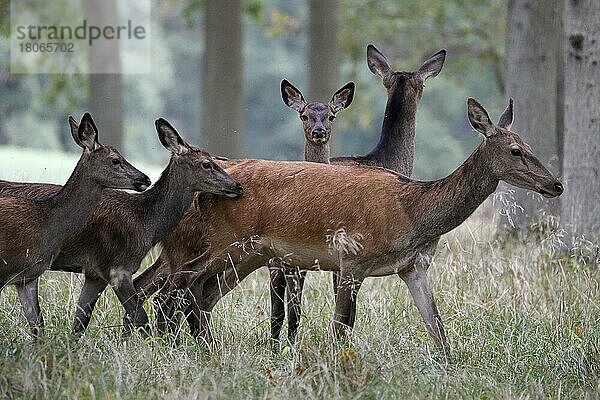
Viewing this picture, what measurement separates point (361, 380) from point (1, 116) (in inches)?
1227

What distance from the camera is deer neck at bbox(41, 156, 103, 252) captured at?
7223mm

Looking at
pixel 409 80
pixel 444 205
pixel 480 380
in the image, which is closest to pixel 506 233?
pixel 409 80

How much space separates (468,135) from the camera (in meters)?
36.8

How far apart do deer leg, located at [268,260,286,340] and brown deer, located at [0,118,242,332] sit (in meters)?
0.71

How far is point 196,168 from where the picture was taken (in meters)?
7.77

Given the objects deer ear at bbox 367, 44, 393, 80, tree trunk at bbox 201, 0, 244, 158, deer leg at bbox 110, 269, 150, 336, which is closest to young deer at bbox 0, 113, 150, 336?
deer leg at bbox 110, 269, 150, 336

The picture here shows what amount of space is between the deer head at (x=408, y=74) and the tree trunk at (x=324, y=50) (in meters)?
8.16

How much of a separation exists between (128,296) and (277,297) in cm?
107

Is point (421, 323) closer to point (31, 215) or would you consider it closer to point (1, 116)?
point (31, 215)

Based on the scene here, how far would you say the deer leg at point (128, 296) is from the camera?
755 cm

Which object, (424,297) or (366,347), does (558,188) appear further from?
(366,347)

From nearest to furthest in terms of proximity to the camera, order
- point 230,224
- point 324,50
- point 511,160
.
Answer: point 511,160, point 230,224, point 324,50

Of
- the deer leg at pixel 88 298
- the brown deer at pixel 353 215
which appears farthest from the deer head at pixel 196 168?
the deer leg at pixel 88 298

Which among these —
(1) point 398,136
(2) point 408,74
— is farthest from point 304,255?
(2) point 408,74
